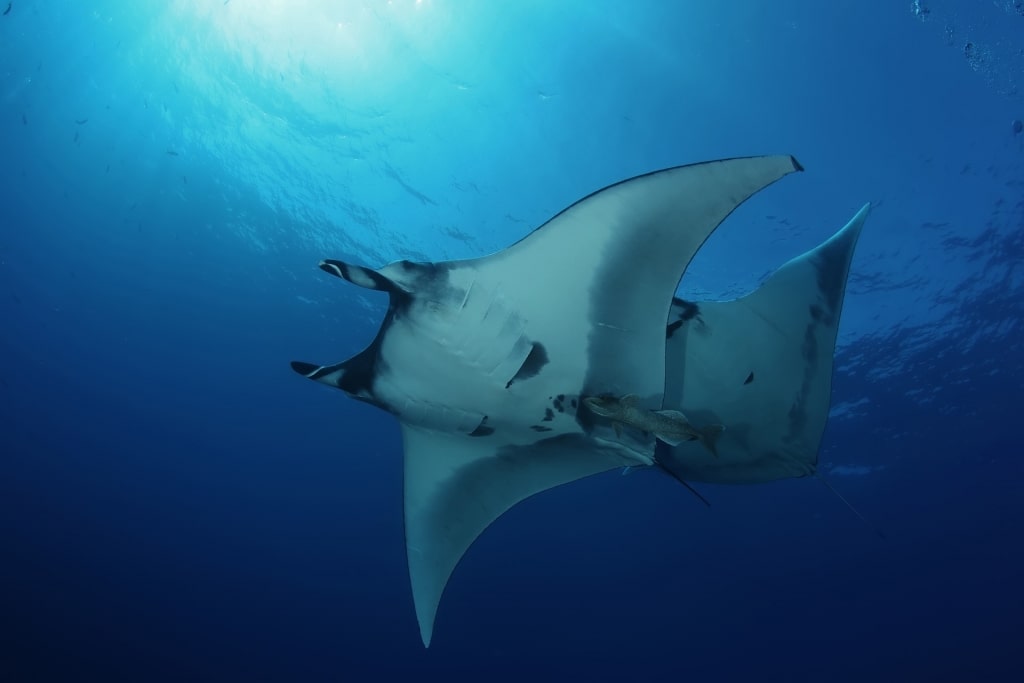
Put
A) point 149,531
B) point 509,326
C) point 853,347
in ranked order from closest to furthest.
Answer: point 509,326 < point 853,347 < point 149,531

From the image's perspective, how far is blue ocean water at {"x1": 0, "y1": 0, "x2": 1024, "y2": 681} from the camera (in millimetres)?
7793

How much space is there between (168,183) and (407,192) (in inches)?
237

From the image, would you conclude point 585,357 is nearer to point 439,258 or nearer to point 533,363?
point 533,363

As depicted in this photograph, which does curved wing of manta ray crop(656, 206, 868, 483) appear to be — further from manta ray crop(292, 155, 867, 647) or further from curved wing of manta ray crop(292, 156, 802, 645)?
curved wing of manta ray crop(292, 156, 802, 645)

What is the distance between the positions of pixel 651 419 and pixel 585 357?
47cm

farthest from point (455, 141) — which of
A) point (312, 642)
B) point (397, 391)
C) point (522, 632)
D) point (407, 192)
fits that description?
point (312, 642)

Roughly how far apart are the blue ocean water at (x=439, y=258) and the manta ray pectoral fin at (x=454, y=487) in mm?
6046

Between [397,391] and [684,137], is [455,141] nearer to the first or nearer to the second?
[684,137]

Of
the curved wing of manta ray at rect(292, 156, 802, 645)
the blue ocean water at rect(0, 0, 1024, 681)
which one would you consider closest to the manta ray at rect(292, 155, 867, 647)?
the curved wing of manta ray at rect(292, 156, 802, 645)

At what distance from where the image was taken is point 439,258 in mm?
11703

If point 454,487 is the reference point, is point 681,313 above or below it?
above

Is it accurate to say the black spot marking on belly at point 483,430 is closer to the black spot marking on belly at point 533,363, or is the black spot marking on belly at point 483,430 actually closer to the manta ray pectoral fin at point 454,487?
the manta ray pectoral fin at point 454,487

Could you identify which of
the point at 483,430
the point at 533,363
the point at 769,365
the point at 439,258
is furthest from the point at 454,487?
the point at 439,258

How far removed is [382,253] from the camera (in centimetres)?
1230
